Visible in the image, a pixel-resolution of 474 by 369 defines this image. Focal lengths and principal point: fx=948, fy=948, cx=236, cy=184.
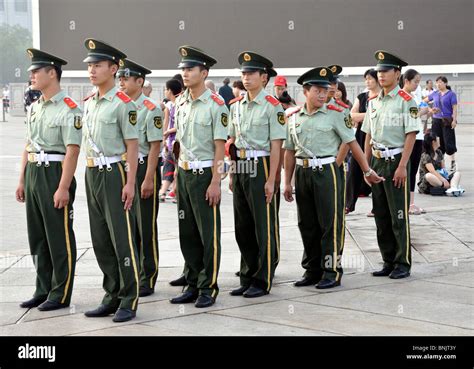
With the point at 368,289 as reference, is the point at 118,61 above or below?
above

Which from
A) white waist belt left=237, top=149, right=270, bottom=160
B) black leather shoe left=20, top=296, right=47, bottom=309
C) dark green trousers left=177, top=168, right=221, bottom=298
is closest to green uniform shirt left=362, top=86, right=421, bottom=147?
white waist belt left=237, top=149, right=270, bottom=160

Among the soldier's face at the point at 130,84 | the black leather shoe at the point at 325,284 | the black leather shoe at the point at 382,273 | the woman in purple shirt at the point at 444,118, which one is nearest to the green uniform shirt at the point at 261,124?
the soldier's face at the point at 130,84

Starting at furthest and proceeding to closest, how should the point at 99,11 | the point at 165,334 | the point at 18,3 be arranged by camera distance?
the point at 18,3 → the point at 99,11 → the point at 165,334

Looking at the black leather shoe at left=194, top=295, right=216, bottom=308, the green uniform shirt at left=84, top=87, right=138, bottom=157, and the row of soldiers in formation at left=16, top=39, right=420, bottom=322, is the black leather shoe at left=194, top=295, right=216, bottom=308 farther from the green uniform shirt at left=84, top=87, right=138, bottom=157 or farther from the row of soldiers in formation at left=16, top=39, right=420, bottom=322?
the green uniform shirt at left=84, top=87, right=138, bottom=157

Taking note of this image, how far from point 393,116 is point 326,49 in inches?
1168

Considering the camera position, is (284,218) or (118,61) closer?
(118,61)

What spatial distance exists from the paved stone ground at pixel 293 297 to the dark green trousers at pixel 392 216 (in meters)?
0.24

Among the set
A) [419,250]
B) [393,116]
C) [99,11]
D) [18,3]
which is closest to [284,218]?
[419,250]

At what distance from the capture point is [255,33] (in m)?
38.8

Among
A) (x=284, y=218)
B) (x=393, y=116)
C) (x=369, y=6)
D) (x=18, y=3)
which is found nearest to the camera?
(x=393, y=116)

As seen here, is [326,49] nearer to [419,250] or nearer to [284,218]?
[284,218]

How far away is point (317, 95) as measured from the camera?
8.18 m

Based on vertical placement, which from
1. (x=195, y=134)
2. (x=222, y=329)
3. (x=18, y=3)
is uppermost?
(x=18, y=3)

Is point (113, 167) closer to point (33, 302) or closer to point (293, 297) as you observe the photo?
point (33, 302)
